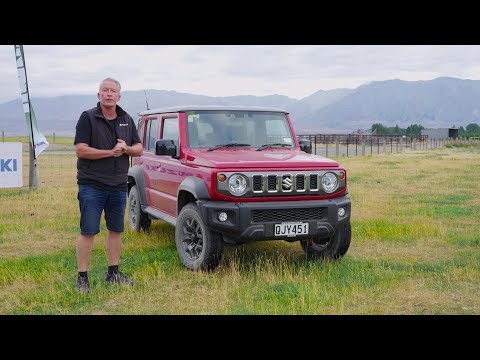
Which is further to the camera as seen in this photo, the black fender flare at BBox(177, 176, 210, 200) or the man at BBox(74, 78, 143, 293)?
the black fender flare at BBox(177, 176, 210, 200)

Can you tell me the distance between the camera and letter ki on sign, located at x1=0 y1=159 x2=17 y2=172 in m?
13.5

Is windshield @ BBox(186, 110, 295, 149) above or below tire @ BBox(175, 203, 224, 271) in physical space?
above

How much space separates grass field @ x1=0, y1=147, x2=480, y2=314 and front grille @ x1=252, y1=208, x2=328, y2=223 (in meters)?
0.61

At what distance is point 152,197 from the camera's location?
8.20 m

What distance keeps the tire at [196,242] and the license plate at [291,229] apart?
0.65 metres

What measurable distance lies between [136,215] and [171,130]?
187 cm

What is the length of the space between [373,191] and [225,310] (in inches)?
384

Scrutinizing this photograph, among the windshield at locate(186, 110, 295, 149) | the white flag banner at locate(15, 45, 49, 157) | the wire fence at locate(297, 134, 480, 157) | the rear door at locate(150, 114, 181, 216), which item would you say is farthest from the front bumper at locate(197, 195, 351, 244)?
the wire fence at locate(297, 134, 480, 157)

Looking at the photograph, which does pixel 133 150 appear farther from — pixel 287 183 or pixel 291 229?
pixel 291 229

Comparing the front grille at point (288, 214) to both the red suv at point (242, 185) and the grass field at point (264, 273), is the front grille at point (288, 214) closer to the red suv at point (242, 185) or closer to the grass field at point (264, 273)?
the red suv at point (242, 185)

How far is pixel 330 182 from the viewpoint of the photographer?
6.56 meters

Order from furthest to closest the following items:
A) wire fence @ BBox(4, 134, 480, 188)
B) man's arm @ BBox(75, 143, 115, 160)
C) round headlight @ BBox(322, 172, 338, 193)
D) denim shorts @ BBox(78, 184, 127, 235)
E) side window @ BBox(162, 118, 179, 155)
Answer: wire fence @ BBox(4, 134, 480, 188)
side window @ BBox(162, 118, 179, 155)
round headlight @ BBox(322, 172, 338, 193)
denim shorts @ BBox(78, 184, 127, 235)
man's arm @ BBox(75, 143, 115, 160)

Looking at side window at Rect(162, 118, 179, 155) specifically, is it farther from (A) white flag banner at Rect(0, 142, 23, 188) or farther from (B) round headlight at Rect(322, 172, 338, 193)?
(A) white flag banner at Rect(0, 142, 23, 188)

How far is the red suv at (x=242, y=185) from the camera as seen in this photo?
6156mm
